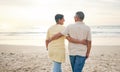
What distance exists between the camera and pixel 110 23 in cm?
4328

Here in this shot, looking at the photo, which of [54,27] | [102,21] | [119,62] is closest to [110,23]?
[102,21]

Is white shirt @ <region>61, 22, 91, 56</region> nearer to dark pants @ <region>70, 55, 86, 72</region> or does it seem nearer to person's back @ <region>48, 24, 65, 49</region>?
dark pants @ <region>70, 55, 86, 72</region>

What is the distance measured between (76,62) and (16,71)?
4136 millimetres

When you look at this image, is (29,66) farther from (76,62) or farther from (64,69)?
(76,62)

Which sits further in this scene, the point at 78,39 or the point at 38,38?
the point at 38,38

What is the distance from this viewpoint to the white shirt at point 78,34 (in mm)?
6742

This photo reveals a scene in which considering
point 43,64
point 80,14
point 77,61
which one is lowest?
point 43,64

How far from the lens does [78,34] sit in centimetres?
677

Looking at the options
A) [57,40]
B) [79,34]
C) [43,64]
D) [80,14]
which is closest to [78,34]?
[79,34]

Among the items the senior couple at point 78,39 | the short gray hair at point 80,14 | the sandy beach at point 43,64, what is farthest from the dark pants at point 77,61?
the sandy beach at point 43,64

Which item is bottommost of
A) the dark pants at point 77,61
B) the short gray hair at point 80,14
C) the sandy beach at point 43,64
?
the sandy beach at point 43,64

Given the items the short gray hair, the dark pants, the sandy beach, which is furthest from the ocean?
the short gray hair

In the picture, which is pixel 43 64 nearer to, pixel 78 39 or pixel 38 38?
pixel 78 39

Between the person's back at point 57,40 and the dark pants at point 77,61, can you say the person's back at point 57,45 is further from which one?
the dark pants at point 77,61
